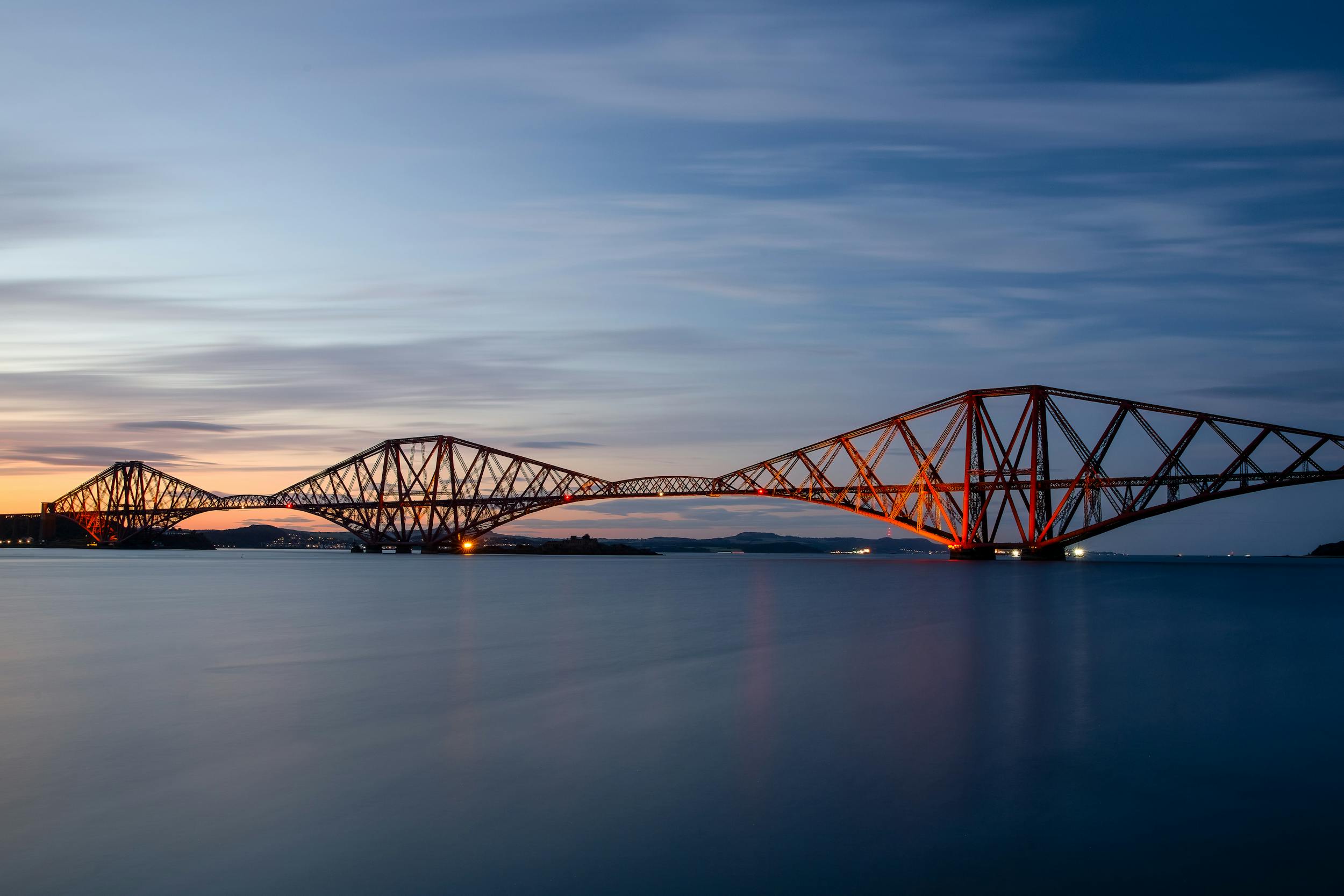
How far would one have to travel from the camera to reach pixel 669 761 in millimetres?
10125

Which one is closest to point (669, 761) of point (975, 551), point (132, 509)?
point (975, 551)

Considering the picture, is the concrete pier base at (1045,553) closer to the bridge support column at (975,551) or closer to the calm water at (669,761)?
the bridge support column at (975,551)

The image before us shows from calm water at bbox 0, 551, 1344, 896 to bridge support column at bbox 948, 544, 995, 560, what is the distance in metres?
52.9

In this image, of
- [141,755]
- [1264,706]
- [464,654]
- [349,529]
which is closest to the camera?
[141,755]

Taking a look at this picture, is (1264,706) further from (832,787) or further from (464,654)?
(464,654)

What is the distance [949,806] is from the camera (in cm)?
838

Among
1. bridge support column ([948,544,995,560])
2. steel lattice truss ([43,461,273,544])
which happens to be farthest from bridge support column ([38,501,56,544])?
bridge support column ([948,544,995,560])

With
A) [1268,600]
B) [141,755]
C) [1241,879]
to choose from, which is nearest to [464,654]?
[141,755]

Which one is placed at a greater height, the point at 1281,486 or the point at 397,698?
the point at 1281,486

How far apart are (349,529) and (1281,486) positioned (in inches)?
4105

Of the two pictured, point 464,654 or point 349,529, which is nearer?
point 464,654

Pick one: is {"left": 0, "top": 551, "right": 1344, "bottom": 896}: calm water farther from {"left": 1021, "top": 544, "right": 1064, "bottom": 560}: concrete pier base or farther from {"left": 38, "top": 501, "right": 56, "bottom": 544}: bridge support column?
{"left": 38, "top": 501, "right": 56, "bottom": 544}: bridge support column

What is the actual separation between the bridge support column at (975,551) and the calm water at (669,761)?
174 ft

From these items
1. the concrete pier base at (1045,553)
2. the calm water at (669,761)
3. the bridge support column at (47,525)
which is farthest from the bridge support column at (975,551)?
the bridge support column at (47,525)
